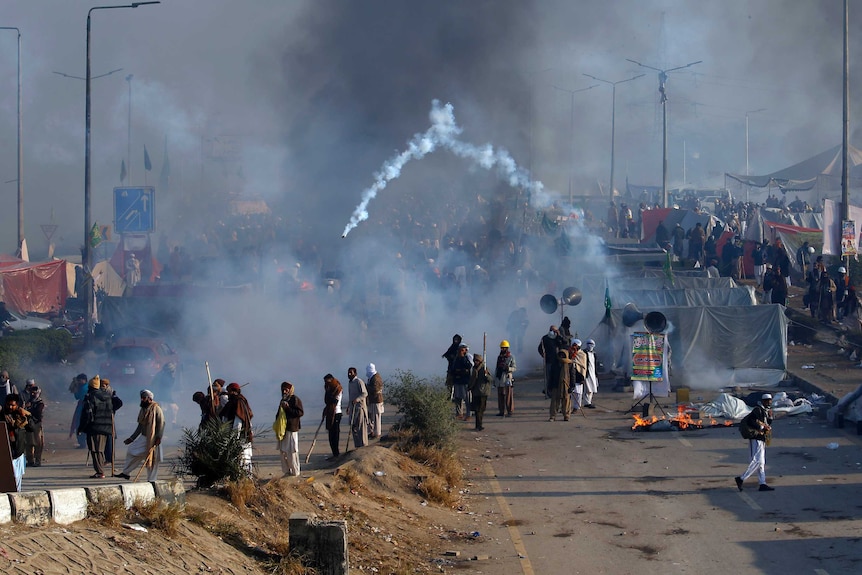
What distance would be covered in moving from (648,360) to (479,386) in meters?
2.80

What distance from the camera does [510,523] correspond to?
407 inches

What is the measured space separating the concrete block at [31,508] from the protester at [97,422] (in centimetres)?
522

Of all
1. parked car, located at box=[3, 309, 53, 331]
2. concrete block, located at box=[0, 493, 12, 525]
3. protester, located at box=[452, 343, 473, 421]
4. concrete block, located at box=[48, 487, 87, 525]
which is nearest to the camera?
concrete block, located at box=[0, 493, 12, 525]

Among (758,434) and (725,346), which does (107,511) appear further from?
(725,346)

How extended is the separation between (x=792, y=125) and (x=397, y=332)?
67.4 metres

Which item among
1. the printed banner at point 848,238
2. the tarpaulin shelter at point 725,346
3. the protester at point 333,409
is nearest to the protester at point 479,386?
the protester at point 333,409

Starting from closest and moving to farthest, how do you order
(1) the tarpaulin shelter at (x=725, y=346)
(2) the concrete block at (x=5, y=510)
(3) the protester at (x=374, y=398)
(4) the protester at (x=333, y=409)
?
1. (2) the concrete block at (x=5, y=510)
2. (4) the protester at (x=333, y=409)
3. (3) the protester at (x=374, y=398)
4. (1) the tarpaulin shelter at (x=725, y=346)

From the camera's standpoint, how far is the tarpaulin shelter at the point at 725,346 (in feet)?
59.1

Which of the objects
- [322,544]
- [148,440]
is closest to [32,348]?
[148,440]

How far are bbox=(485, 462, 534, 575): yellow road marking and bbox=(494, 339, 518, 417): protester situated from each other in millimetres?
3098

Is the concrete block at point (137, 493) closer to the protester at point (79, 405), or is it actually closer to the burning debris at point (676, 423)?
the protester at point (79, 405)

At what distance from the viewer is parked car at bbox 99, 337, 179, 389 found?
59.3 feet

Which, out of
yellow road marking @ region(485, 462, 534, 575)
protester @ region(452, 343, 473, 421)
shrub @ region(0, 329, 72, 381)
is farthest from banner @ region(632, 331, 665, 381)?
shrub @ region(0, 329, 72, 381)

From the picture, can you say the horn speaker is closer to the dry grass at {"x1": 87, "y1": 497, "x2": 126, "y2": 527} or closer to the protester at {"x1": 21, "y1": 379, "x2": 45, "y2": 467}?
the protester at {"x1": 21, "y1": 379, "x2": 45, "y2": 467}
